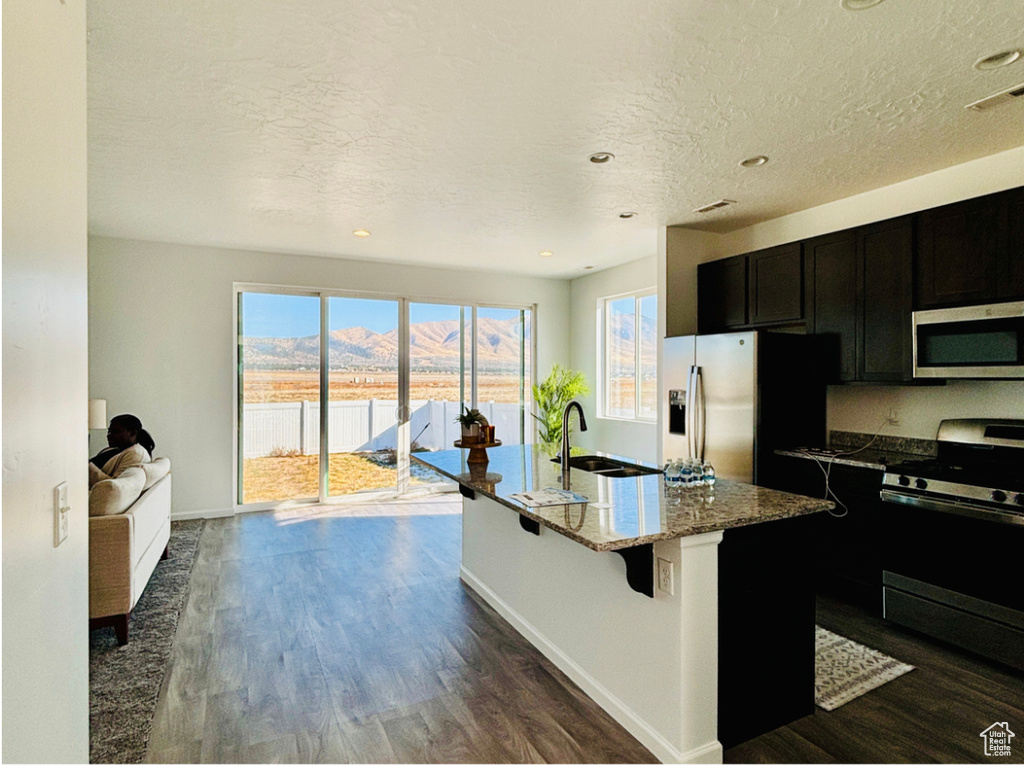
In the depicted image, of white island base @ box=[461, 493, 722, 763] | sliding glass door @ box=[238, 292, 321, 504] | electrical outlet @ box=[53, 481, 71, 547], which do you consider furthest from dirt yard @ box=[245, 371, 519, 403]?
electrical outlet @ box=[53, 481, 71, 547]

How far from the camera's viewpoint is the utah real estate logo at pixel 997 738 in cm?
206

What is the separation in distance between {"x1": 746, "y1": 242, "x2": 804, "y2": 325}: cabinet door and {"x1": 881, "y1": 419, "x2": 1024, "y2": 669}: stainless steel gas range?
1245 mm

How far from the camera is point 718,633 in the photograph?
79.7 inches

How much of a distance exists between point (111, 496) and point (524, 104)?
287 centimetres

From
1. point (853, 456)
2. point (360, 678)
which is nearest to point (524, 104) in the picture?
point (360, 678)

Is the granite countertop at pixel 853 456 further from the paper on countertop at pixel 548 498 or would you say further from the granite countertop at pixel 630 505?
the paper on countertop at pixel 548 498

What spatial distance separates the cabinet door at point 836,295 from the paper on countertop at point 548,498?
2416mm

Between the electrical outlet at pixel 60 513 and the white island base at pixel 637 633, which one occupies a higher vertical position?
the electrical outlet at pixel 60 513

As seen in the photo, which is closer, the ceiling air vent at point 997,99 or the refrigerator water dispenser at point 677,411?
the ceiling air vent at point 997,99

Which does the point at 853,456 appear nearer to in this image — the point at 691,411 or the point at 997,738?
Answer: the point at 691,411

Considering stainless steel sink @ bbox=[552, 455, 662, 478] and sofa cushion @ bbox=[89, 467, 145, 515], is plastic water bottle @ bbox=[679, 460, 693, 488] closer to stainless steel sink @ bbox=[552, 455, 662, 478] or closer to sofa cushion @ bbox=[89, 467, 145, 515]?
stainless steel sink @ bbox=[552, 455, 662, 478]

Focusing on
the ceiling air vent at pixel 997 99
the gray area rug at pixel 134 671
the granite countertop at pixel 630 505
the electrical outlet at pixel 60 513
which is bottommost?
the gray area rug at pixel 134 671

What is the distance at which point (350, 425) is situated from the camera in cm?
616

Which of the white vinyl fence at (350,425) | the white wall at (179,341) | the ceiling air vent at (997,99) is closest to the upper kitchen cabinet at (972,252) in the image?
the ceiling air vent at (997,99)
